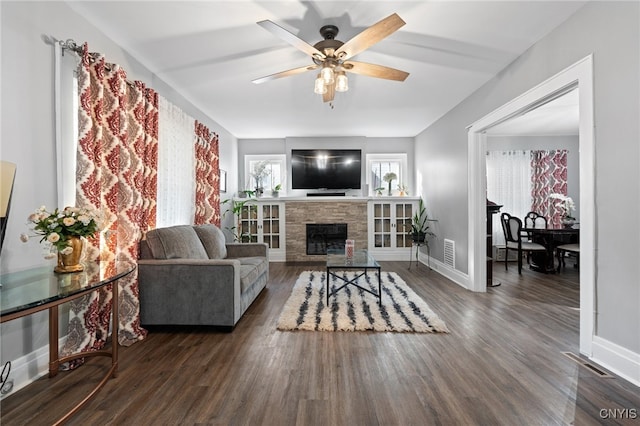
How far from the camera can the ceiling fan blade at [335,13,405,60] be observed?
182 cm

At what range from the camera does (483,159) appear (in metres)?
3.77

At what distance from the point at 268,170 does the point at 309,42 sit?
3947 millimetres

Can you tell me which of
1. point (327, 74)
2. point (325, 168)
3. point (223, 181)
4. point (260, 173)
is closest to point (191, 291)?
point (327, 74)

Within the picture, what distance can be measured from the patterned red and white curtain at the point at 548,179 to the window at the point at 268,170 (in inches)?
207

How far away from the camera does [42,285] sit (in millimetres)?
1521

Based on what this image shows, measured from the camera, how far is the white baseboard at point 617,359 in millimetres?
1816

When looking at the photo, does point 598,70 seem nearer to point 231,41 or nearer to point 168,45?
point 231,41

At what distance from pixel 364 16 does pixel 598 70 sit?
1.69 m

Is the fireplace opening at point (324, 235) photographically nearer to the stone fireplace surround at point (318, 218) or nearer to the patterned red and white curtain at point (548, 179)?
the stone fireplace surround at point (318, 218)

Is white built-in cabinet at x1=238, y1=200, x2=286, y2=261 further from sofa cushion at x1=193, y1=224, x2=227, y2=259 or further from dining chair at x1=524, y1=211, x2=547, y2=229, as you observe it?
dining chair at x1=524, y1=211, x2=547, y2=229

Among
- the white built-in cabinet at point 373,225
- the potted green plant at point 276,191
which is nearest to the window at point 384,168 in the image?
the white built-in cabinet at point 373,225

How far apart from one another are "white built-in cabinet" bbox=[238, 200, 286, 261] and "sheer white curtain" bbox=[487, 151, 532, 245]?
4.39 metres

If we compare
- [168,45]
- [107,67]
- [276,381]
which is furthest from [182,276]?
[168,45]

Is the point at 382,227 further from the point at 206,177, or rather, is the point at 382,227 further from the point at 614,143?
the point at 614,143
